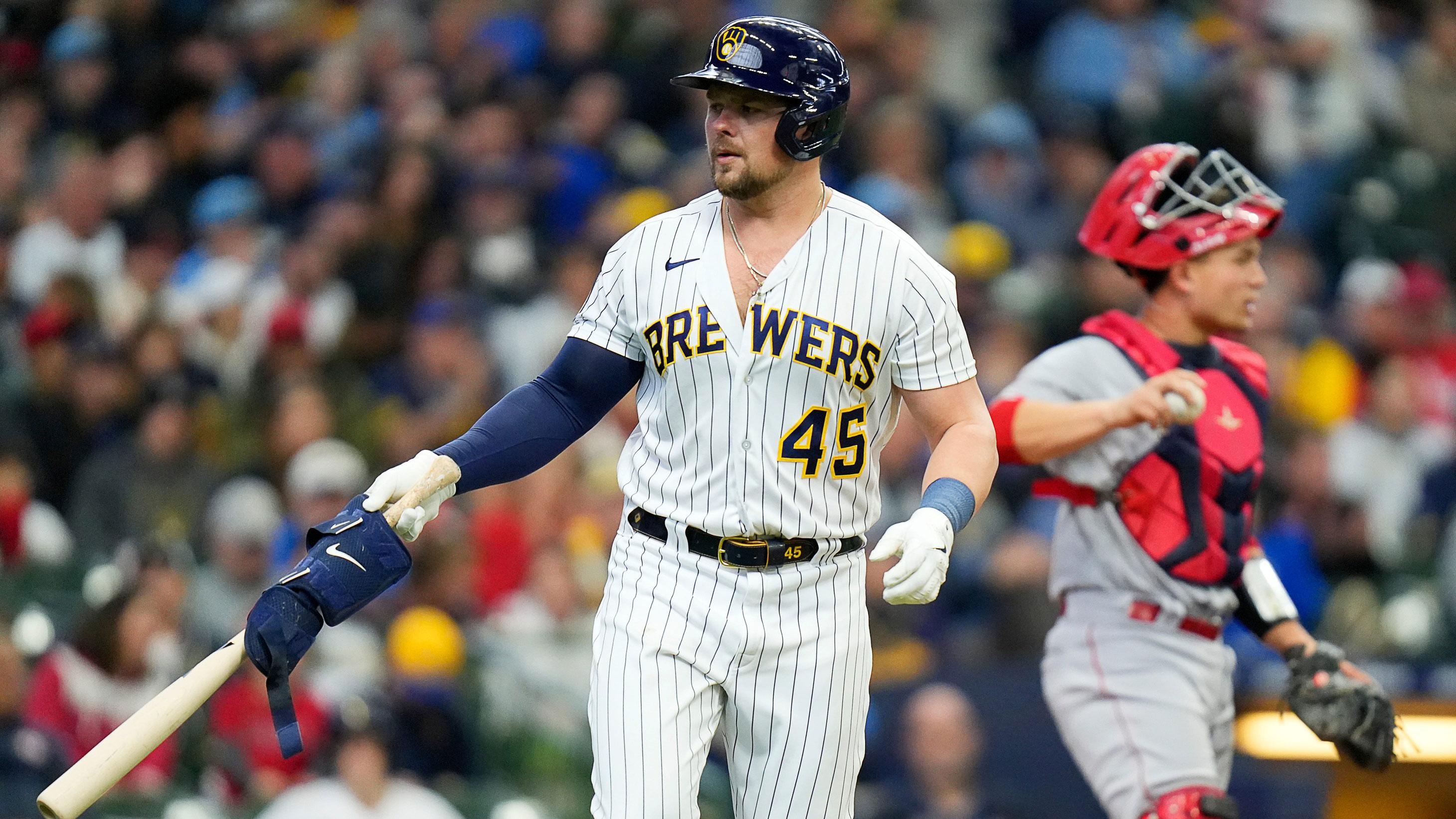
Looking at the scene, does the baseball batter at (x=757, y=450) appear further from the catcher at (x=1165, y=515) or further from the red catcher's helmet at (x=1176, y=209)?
the red catcher's helmet at (x=1176, y=209)

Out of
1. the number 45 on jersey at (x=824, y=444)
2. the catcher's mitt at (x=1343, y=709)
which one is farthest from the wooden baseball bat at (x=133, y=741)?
the catcher's mitt at (x=1343, y=709)

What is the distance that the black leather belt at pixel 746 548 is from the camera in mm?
4238

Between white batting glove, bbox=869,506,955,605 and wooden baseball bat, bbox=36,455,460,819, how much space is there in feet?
4.92

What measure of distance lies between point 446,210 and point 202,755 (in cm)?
471

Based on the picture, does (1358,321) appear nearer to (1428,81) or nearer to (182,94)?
(1428,81)

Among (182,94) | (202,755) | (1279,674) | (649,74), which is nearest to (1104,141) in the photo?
(649,74)

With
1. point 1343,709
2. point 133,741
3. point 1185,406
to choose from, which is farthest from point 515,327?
point 133,741

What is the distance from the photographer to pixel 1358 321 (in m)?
11.2

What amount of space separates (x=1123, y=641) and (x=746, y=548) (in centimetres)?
152

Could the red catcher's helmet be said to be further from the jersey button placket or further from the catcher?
the jersey button placket

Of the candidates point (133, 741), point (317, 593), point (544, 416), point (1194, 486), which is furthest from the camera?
point (1194, 486)

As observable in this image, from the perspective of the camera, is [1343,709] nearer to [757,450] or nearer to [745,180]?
[757,450]

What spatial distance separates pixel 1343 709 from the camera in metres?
5.08

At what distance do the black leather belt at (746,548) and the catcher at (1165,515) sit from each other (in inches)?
42.3
